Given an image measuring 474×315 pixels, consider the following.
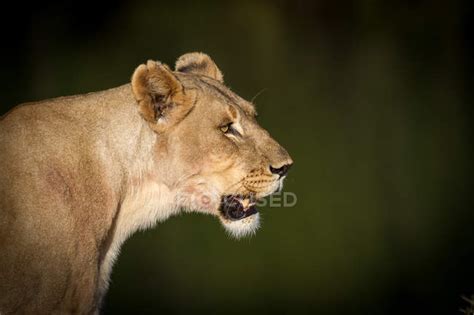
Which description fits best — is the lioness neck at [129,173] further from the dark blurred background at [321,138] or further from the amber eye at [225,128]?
the dark blurred background at [321,138]

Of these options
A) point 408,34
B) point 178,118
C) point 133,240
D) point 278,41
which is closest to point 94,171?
point 178,118

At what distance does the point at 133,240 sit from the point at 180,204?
136 inches

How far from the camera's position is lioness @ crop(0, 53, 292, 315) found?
3.43 meters

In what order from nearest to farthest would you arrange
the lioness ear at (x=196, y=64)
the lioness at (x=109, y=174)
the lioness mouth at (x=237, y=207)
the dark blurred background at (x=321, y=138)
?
the lioness at (x=109, y=174) < the lioness mouth at (x=237, y=207) < the lioness ear at (x=196, y=64) < the dark blurred background at (x=321, y=138)

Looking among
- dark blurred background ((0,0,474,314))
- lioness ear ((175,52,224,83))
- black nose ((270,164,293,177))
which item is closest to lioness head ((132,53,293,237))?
black nose ((270,164,293,177))

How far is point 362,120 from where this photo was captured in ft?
28.3

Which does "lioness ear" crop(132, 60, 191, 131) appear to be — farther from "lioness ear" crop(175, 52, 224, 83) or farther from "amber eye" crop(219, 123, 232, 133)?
"lioness ear" crop(175, 52, 224, 83)

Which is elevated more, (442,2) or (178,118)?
(442,2)

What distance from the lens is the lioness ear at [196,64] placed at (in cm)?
446

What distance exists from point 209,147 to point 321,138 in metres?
4.70

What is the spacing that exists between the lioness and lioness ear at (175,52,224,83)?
10.7 inches

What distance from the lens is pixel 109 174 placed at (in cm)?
372

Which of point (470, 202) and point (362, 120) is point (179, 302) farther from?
point (470, 202)

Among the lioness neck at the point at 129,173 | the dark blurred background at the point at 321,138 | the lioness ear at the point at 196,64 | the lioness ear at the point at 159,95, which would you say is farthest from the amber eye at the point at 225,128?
the dark blurred background at the point at 321,138
